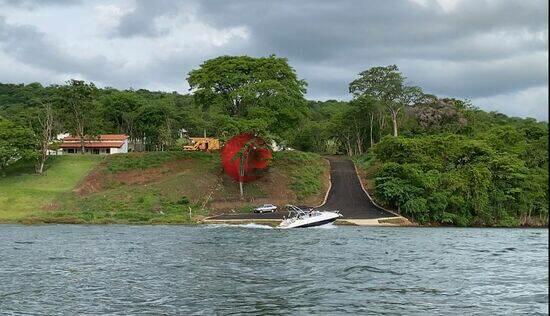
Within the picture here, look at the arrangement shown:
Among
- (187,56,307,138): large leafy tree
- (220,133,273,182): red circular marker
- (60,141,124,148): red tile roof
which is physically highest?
(187,56,307,138): large leafy tree

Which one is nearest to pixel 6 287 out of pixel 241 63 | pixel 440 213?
pixel 440 213

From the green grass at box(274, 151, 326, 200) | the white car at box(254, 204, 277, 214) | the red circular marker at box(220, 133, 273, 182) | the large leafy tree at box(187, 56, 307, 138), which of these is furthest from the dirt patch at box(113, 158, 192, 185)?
the white car at box(254, 204, 277, 214)

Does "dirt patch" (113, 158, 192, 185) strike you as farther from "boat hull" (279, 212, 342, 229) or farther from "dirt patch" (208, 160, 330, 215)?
"boat hull" (279, 212, 342, 229)

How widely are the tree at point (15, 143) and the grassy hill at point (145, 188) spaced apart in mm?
3930

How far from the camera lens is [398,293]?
26.2 meters

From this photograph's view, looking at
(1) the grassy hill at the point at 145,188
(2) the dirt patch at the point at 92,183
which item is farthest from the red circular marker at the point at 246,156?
(2) the dirt patch at the point at 92,183

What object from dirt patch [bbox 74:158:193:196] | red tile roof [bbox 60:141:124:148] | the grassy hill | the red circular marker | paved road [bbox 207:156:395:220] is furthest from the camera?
red tile roof [bbox 60:141:124:148]

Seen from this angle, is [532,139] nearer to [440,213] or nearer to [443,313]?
[440,213]

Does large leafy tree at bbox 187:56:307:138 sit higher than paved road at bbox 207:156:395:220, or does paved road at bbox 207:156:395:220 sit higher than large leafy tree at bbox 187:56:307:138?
large leafy tree at bbox 187:56:307:138

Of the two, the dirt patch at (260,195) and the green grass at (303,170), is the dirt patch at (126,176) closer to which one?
the dirt patch at (260,195)

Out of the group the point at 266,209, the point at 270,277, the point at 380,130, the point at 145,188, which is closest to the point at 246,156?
the point at 266,209

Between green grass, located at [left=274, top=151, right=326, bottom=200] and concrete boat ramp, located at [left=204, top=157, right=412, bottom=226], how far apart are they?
2485 millimetres

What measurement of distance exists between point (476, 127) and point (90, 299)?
10936 centimetres

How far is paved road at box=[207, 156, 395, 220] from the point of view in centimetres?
8044
